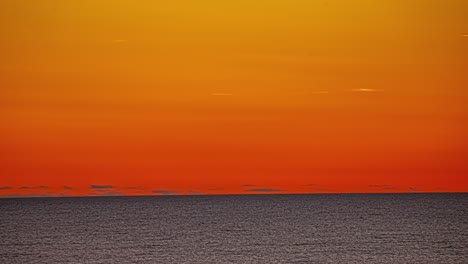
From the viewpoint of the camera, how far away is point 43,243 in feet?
93.5

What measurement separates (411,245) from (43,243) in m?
16.2

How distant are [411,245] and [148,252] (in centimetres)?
1107

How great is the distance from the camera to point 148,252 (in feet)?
79.5

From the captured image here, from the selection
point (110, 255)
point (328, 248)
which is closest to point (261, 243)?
point (328, 248)

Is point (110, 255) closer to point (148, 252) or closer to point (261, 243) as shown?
point (148, 252)

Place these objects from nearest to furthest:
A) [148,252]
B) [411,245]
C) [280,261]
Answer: [280,261] → [148,252] → [411,245]

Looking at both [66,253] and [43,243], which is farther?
[43,243]

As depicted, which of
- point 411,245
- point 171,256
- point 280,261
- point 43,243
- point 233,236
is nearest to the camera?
point 280,261

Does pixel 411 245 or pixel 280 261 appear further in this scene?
pixel 411 245

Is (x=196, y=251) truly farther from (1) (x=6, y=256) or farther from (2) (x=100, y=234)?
(2) (x=100, y=234)

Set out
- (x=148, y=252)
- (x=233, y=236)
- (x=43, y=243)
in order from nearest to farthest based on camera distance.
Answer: (x=148, y=252) < (x=43, y=243) < (x=233, y=236)

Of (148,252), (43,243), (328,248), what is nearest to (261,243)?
(328,248)

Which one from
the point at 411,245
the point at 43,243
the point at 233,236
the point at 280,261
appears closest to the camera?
the point at 280,261

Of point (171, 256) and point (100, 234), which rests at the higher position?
point (171, 256)
